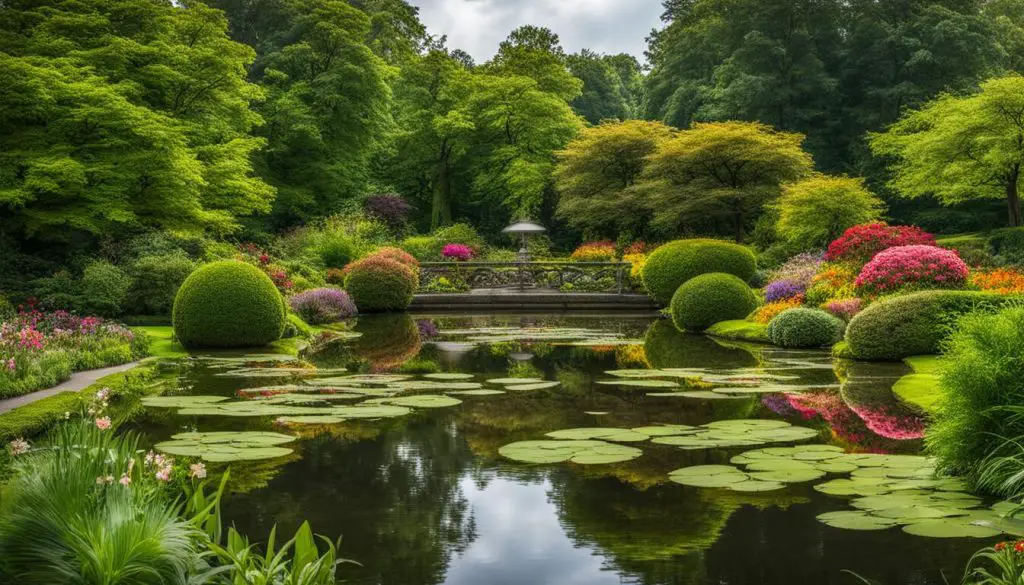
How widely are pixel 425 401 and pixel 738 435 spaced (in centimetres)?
339

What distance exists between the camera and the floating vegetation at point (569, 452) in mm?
6758

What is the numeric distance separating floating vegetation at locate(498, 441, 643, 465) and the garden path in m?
4.57

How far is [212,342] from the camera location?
48.6ft

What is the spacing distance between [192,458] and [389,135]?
33.8 meters

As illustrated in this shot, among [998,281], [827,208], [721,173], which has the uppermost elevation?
[721,173]

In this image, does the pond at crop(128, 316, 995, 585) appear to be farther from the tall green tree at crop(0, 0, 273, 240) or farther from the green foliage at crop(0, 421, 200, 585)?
the tall green tree at crop(0, 0, 273, 240)

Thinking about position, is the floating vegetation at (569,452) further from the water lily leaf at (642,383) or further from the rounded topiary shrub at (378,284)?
the rounded topiary shrub at (378,284)

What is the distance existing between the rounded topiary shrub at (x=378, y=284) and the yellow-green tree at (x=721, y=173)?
10.1 m

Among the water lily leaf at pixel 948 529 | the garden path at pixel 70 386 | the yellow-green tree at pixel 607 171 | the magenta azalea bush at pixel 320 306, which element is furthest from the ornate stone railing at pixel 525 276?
the water lily leaf at pixel 948 529

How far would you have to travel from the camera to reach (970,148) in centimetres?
2842

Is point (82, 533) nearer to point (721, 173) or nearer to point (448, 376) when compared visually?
point (448, 376)

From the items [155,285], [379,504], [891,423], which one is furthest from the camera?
[155,285]

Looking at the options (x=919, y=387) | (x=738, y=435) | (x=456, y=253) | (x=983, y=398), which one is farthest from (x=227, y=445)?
(x=456, y=253)

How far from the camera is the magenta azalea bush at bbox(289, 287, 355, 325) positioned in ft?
66.1
